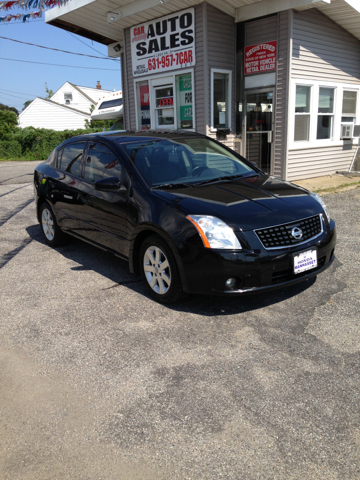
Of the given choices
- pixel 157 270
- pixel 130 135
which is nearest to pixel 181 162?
pixel 130 135

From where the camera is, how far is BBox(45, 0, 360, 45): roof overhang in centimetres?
1019

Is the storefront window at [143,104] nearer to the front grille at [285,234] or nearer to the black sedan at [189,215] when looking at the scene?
the black sedan at [189,215]

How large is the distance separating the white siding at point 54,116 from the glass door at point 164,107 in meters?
33.4

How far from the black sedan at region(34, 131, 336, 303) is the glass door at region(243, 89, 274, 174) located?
6065 mm

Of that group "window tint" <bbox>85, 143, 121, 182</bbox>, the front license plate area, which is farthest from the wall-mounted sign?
the front license plate area

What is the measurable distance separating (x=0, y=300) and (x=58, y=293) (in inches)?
23.1

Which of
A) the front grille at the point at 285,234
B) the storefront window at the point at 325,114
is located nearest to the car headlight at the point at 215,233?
the front grille at the point at 285,234

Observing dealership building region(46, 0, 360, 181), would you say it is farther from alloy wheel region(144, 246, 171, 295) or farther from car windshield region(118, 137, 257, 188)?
alloy wheel region(144, 246, 171, 295)

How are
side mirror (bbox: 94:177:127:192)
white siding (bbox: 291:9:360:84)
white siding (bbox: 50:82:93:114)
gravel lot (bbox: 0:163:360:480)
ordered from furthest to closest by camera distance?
white siding (bbox: 50:82:93:114) → white siding (bbox: 291:9:360:84) → side mirror (bbox: 94:177:127:192) → gravel lot (bbox: 0:163:360:480)

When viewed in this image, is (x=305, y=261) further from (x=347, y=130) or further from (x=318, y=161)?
(x=347, y=130)

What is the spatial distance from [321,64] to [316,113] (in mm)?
1248

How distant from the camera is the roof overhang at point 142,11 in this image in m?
10.2

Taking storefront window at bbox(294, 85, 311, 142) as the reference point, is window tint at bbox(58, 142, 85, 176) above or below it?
below

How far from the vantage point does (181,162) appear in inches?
195
